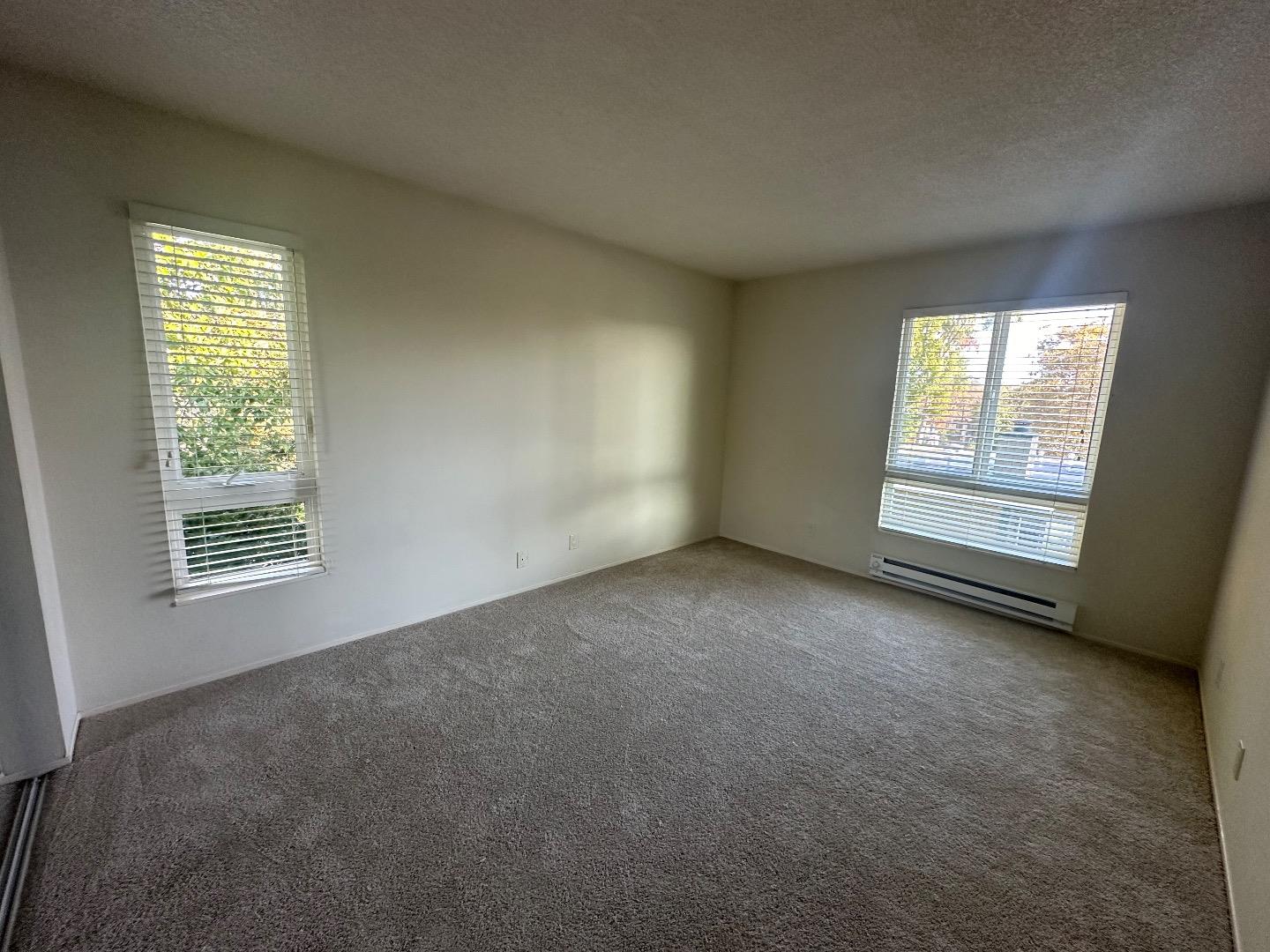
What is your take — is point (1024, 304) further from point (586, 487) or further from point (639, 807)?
point (639, 807)

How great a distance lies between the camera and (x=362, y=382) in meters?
2.57

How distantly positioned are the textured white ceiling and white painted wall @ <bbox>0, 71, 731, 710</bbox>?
22 cm

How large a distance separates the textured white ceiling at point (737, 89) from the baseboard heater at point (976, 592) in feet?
7.45

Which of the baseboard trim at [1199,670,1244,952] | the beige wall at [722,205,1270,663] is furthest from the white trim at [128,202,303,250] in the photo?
the baseboard trim at [1199,670,1244,952]

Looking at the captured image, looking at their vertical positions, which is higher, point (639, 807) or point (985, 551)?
point (985, 551)

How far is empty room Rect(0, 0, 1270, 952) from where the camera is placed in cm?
140

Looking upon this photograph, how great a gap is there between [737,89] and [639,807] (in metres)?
2.48

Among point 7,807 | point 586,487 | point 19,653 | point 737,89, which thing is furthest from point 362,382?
point 737,89

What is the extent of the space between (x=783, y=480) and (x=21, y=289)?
450 centimetres

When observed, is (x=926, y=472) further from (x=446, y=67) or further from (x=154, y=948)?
(x=154, y=948)

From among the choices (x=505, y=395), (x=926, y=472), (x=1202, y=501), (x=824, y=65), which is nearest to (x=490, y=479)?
(x=505, y=395)

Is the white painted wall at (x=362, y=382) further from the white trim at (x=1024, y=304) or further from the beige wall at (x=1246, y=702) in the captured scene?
the beige wall at (x=1246, y=702)

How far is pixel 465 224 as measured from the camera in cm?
282

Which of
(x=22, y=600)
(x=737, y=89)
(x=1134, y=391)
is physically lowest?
(x=22, y=600)
